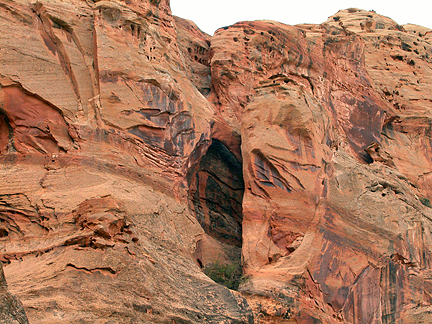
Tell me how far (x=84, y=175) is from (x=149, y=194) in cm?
218

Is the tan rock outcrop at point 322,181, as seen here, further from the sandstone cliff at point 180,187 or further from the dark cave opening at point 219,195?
the dark cave opening at point 219,195

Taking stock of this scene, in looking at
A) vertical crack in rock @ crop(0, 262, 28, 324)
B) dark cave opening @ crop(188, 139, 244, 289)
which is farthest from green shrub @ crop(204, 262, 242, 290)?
vertical crack in rock @ crop(0, 262, 28, 324)

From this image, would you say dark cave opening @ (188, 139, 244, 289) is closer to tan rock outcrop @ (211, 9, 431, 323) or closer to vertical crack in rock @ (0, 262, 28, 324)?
tan rock outcrop @ (211, 9, 431, 323)

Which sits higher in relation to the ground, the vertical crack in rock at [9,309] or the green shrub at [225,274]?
the vertical crack in rock at [9,309]

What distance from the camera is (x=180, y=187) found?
20.2m

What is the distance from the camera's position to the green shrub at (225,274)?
19.6 meters

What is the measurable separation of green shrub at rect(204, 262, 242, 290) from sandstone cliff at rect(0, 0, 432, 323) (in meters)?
0.08

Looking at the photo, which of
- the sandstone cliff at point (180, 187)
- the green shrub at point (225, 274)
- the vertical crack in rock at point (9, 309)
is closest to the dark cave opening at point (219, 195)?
the sandstone cliff at point (180, 187)

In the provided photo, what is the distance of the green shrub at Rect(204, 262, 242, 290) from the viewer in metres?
19.6

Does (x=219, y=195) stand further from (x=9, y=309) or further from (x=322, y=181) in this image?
(x=9, y=309)

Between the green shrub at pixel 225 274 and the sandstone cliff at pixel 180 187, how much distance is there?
0.08m

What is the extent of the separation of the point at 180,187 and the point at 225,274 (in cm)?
343

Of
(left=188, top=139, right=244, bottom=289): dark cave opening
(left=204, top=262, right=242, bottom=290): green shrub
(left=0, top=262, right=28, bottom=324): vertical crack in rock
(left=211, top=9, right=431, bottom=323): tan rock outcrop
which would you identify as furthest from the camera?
(left=188, top=139, right=244, bottom=289): dark cave opening

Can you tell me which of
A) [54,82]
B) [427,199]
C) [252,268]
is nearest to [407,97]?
[427,199]
